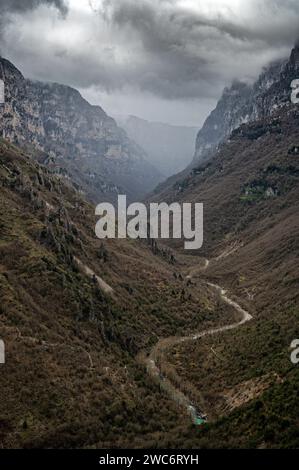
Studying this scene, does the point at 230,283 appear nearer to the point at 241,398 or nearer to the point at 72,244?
the point at 72,244

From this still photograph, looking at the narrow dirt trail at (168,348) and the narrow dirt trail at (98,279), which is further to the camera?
the narrow dirt trail at (98,279)

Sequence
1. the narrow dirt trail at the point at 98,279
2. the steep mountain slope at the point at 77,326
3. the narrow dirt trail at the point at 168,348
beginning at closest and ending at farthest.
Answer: the steep mountain slope at the point at 77,326 → the narrow dirt trail at the point at 168,348 → the narrow dirt trail at the point at 98,279

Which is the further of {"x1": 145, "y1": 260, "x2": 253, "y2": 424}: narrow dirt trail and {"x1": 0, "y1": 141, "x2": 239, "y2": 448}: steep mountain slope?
{"x1": 145, "y1": 260, "x2": 253, "y2": 424}: narrow dirt trail

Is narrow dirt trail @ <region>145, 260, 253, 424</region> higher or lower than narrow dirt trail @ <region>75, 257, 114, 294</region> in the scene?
lower

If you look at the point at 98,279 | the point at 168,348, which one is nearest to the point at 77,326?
the point at 168,348

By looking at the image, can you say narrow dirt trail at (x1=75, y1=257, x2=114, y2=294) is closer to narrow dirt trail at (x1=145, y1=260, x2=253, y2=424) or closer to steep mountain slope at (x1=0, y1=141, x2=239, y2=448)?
steep mountain slope at (x1=0, y1=141, x2=239, y2=448)

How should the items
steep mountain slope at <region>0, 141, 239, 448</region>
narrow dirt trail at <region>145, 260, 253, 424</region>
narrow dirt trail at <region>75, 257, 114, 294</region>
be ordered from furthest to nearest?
narrow dirt trail at <region>75, 257, 114, 294</region>, narrow dirt trail at <region>145, 260, 253, 424</region>, steep mountain slope at <region>0, 141, 239, 448</region>

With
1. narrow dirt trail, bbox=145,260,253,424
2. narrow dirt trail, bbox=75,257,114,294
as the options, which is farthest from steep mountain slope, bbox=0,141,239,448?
narrow dirt trail, bbox=145,260,253,424

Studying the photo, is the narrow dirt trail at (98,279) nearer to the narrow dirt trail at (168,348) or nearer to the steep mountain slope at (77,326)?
the steep mountain slope at (77,326)

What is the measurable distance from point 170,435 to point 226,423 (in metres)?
7.37

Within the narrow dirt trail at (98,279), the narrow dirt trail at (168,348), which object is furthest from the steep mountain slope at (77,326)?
the narrow dirt trail at (168,348)

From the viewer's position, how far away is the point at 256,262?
183125mm
